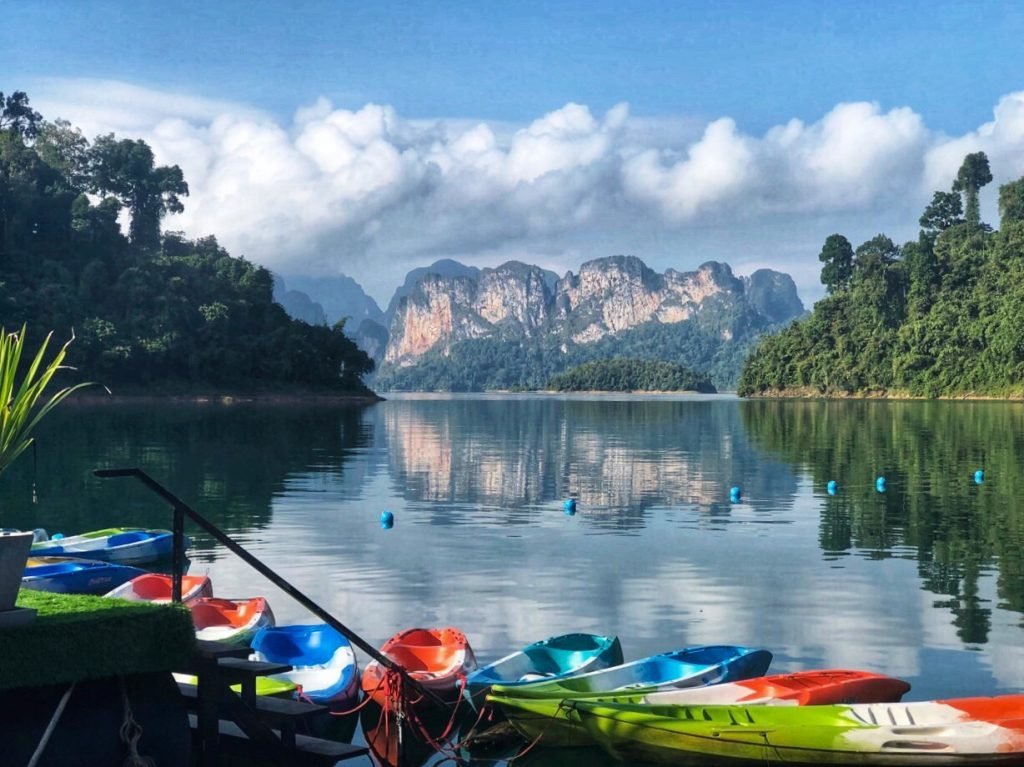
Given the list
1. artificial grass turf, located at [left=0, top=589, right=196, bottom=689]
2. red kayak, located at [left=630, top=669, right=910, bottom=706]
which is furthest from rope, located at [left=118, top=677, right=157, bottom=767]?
red kayak, located at [left=630, top=669, right=910, bottom=706]

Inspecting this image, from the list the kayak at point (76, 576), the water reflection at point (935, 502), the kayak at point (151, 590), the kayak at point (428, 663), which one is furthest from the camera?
the water reflection at point (935, 502)

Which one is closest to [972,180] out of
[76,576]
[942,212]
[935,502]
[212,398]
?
[942,212]

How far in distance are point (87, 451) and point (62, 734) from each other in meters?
47.5

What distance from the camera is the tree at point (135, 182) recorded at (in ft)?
Result: 509

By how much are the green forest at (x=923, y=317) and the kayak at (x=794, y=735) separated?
129 meters

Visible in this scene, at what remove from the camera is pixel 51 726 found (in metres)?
8.58

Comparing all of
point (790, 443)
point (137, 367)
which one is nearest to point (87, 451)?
point (790, 443)

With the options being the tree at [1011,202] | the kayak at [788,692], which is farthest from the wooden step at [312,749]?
the tree at [1011,202]

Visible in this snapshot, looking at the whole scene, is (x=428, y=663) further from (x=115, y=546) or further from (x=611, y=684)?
(x=115, y=546)

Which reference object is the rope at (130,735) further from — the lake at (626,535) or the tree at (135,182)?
the tree at (135,182)

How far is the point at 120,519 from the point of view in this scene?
31.8 meters

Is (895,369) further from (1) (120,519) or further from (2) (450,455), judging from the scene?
(1) (120,519)

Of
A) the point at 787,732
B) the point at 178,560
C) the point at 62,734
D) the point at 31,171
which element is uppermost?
the point at 31,171

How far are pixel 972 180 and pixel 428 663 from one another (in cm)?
17752
